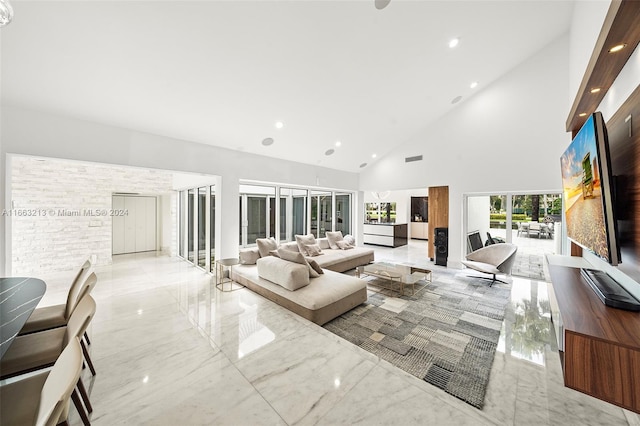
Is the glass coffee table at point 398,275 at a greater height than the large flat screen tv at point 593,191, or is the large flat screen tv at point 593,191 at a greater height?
the large flat screen tv at point 593,191

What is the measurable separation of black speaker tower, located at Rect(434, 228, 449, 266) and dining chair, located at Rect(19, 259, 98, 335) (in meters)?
6.59

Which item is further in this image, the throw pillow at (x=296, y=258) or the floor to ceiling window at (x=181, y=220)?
the floor to ceiling window at (x=181, y=220)

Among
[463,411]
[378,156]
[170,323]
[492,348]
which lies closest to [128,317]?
[170,323]

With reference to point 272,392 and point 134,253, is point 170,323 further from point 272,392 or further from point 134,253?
point 134,253

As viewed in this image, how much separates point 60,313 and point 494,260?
6.64 meters

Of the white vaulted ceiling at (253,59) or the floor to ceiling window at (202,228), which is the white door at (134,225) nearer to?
the floor to ceiling window at (202,228)

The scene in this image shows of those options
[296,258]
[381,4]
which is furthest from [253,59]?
[296,258]

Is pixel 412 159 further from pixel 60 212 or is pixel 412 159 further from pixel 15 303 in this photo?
pixel 60 212

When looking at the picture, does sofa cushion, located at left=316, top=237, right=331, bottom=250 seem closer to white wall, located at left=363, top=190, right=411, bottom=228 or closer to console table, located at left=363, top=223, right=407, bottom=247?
console table, located at left=363, top=223, right=407, bottom=247

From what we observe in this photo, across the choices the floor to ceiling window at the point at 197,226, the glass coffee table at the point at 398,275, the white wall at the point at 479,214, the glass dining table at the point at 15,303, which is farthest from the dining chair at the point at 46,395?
the white wall at the point at 479,214

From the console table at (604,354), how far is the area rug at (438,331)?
86 cm

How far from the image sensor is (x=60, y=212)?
538cm

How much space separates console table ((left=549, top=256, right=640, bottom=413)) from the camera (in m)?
1.15

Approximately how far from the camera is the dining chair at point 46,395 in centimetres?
91
